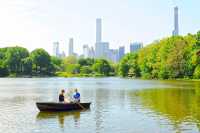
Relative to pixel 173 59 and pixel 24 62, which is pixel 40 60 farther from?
pixel 173 59

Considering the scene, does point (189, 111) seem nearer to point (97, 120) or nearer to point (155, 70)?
point (97, 120)

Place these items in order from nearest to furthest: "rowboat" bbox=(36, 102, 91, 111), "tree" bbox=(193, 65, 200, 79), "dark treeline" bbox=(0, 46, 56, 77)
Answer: "rowboat" bbox=(36, 102, 91, 111), "tree" bbox=(193, 65, 200, 79), "dark treeline" bbox=(0, 46, 56, 77)

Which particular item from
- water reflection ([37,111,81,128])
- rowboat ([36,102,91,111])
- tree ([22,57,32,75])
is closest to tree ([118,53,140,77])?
tree ([22,57,32,75])

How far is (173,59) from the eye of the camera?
414 feet

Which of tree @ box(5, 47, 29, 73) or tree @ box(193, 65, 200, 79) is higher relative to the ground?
tree @ box(5, 47, 29, 73)

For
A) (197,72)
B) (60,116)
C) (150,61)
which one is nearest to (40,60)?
(150,61)

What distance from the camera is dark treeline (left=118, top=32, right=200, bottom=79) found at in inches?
4656

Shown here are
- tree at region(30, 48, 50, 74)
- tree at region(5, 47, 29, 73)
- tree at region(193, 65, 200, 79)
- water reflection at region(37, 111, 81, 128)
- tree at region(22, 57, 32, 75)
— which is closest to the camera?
water reflection at region(37, 111, 81, 128)

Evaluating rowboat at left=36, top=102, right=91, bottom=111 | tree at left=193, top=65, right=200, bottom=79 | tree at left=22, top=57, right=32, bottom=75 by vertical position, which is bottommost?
rowboat at left=36, top=102, right=91, bottom=111

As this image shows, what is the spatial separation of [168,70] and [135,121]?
336 feet

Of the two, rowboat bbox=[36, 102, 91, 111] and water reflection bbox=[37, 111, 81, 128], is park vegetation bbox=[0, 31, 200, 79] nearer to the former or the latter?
rowboat bbox=[36, 102, 91, 111]

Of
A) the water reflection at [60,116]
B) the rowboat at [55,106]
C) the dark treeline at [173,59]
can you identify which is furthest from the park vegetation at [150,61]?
the water reflection at [60,116]

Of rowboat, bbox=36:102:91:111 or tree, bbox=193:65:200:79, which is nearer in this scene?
rowboat, bbox=36:102:91:111

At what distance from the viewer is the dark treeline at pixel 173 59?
118 m
